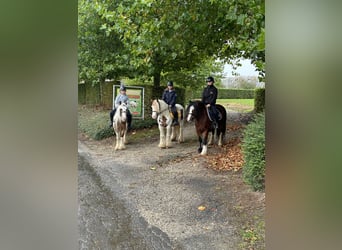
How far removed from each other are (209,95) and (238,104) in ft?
1.31

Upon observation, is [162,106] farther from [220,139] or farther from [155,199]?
[155,199]

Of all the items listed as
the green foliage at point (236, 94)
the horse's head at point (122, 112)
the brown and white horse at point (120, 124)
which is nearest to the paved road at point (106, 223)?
the brown and white horse at point (120, 124)

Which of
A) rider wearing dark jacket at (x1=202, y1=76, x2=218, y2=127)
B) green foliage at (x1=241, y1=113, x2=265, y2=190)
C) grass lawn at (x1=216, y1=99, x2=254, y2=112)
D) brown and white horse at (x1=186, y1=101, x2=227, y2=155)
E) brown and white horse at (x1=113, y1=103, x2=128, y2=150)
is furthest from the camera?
brown and white horse at (x1=113, y1=103, x2=128, y2=150)

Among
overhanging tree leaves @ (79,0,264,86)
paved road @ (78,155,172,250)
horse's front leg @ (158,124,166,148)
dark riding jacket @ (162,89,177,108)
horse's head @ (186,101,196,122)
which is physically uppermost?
overhanging tree leaves @ (79,0,264,86)

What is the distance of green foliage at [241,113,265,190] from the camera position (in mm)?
2787

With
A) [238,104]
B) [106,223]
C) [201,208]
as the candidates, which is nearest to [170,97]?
[238,104]

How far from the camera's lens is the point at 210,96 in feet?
11.1

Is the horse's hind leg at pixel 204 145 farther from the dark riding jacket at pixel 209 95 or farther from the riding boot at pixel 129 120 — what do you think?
the riding boot at pixel 129 120

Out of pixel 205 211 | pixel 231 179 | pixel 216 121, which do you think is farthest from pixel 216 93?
pixel 205 211

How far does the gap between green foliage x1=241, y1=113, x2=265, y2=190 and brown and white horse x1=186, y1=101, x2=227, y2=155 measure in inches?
19.7

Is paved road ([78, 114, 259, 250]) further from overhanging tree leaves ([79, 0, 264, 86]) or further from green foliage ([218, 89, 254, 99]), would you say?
overhanging tree leaves ([79, 0, 264, 86])

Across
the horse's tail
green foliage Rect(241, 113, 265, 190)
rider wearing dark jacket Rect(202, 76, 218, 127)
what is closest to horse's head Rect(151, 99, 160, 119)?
rider wearing dark jacket Rect(202, 76, 218, 127)
